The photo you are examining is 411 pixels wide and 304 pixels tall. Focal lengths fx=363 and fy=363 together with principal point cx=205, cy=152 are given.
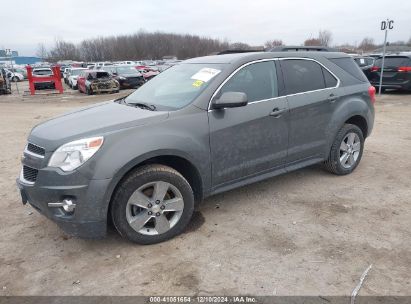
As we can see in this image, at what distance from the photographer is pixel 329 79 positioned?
4.70 m

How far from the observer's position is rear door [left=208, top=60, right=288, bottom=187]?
3697mm

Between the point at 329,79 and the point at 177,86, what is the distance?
202 cm

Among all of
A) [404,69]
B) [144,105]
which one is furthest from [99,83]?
[144,105]

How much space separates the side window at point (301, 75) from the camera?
14.1 feet

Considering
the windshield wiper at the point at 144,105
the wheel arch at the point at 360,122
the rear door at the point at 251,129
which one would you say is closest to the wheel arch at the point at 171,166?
the rear door at the point at 251,129

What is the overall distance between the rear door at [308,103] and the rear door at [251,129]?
157 mm

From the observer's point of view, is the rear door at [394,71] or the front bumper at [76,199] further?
the rear door at [394,71]

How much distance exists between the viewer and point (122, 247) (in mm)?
3424

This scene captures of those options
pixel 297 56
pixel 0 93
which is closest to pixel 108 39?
pixel 0 93

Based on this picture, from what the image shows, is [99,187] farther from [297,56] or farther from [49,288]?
[297,56]

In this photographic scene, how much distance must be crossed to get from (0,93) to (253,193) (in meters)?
23.1

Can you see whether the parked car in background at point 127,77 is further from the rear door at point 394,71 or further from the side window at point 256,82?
the side window at point 256,82

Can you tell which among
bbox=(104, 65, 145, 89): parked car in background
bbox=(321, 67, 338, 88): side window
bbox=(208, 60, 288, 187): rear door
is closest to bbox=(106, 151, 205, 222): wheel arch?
bbox=(208, 60, 288, 187): rear door

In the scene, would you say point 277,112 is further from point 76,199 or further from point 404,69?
point 404,69
